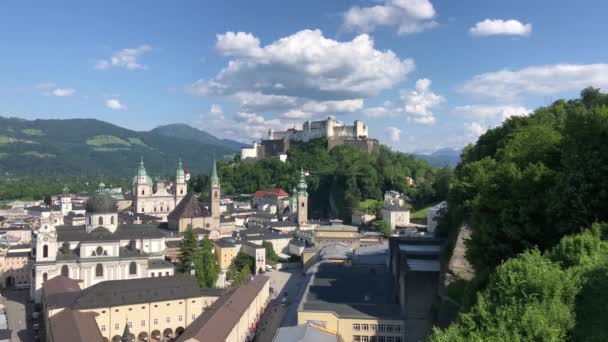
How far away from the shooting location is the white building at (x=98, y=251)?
4144cm

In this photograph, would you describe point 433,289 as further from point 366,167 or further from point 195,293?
point 366,167

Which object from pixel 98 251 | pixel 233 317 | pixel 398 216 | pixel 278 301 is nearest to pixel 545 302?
pixel 233 317

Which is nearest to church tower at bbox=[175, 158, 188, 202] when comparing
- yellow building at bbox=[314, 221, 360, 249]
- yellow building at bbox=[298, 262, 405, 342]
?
yellow building at bbox=[314, 221, 360, 249]

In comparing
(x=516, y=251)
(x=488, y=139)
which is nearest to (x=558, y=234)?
(x=516, y=251)

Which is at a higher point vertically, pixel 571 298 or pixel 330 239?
pixel 571 298

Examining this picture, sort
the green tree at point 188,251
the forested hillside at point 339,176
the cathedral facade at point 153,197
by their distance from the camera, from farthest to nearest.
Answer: the forested hillside at point 339,176
the cathedral facade at point 153,197
the green tree at point 188,251

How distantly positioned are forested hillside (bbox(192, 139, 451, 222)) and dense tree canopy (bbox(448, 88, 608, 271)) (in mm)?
47872

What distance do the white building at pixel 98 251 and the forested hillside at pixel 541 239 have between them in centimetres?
2971

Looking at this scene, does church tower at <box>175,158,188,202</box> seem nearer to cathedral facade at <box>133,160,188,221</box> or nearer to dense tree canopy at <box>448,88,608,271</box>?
cathedral facade at <box>133,160,188,221</box>

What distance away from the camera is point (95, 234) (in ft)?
147

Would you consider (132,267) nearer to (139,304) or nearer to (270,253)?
(139,304)

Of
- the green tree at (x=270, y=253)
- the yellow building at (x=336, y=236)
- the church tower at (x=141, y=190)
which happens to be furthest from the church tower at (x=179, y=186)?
the yellow building at (x=336, y=236)

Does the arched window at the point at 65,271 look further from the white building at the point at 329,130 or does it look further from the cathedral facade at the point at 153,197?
the white building at the point at 329,130

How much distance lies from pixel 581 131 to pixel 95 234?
39274mm
